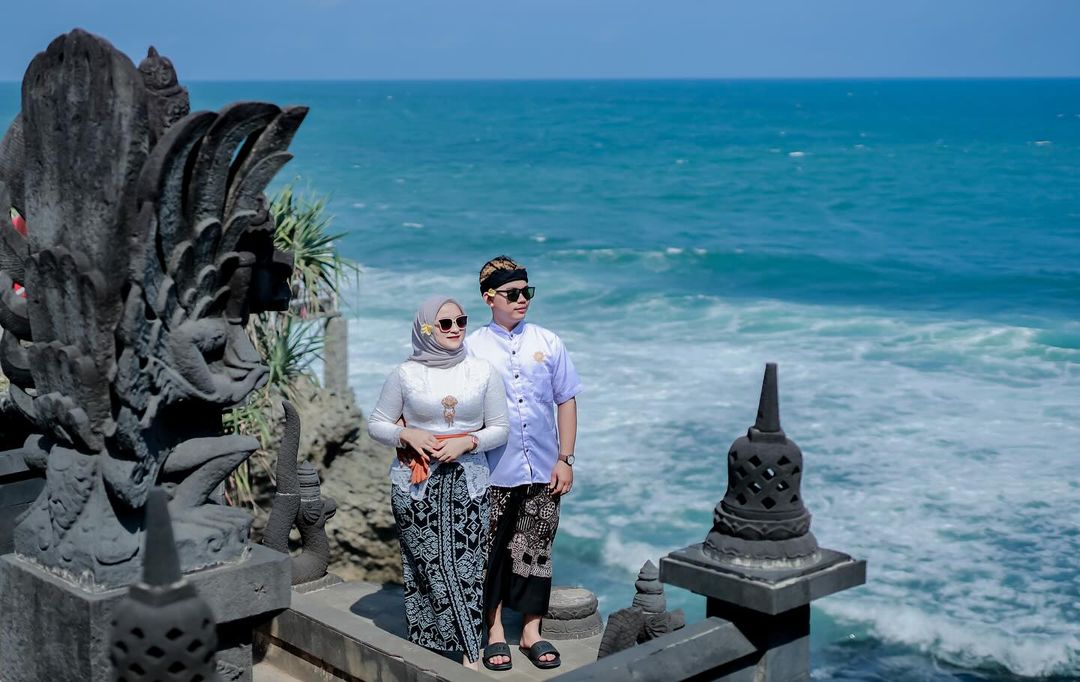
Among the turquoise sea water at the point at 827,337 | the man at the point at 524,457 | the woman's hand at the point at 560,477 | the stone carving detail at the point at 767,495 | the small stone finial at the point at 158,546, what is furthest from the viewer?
the turquoise sea water at the point at 827,337

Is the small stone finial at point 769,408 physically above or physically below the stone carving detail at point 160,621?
above

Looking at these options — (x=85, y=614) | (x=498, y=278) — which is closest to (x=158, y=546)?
(x=85, y=614)

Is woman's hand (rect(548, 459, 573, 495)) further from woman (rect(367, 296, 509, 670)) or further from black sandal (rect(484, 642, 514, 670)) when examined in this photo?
black sandal (rect(484, 642, 514, 670))

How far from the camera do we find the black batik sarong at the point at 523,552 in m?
6.32

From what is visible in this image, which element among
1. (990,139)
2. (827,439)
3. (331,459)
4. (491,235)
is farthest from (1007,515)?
(990,139)

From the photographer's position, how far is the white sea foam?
1689 centimetres

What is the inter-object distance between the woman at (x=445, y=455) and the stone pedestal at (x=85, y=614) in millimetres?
887

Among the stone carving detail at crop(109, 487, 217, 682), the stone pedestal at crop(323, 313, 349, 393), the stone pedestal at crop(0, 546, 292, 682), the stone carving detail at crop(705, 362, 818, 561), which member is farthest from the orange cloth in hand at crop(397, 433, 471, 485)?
the stone pedestal at crop(323, 313, 349, 393)

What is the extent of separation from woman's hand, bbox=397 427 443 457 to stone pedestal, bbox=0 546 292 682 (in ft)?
2.83

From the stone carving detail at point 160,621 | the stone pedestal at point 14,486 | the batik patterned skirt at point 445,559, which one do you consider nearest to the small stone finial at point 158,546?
the stone carving detail at point 160,621

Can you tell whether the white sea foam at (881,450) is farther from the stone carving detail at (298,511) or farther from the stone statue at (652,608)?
the stone carving detail at (298,511)

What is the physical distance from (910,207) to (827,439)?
1693 inches

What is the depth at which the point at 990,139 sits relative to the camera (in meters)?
96.6

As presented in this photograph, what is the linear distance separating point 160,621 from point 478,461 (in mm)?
2782
